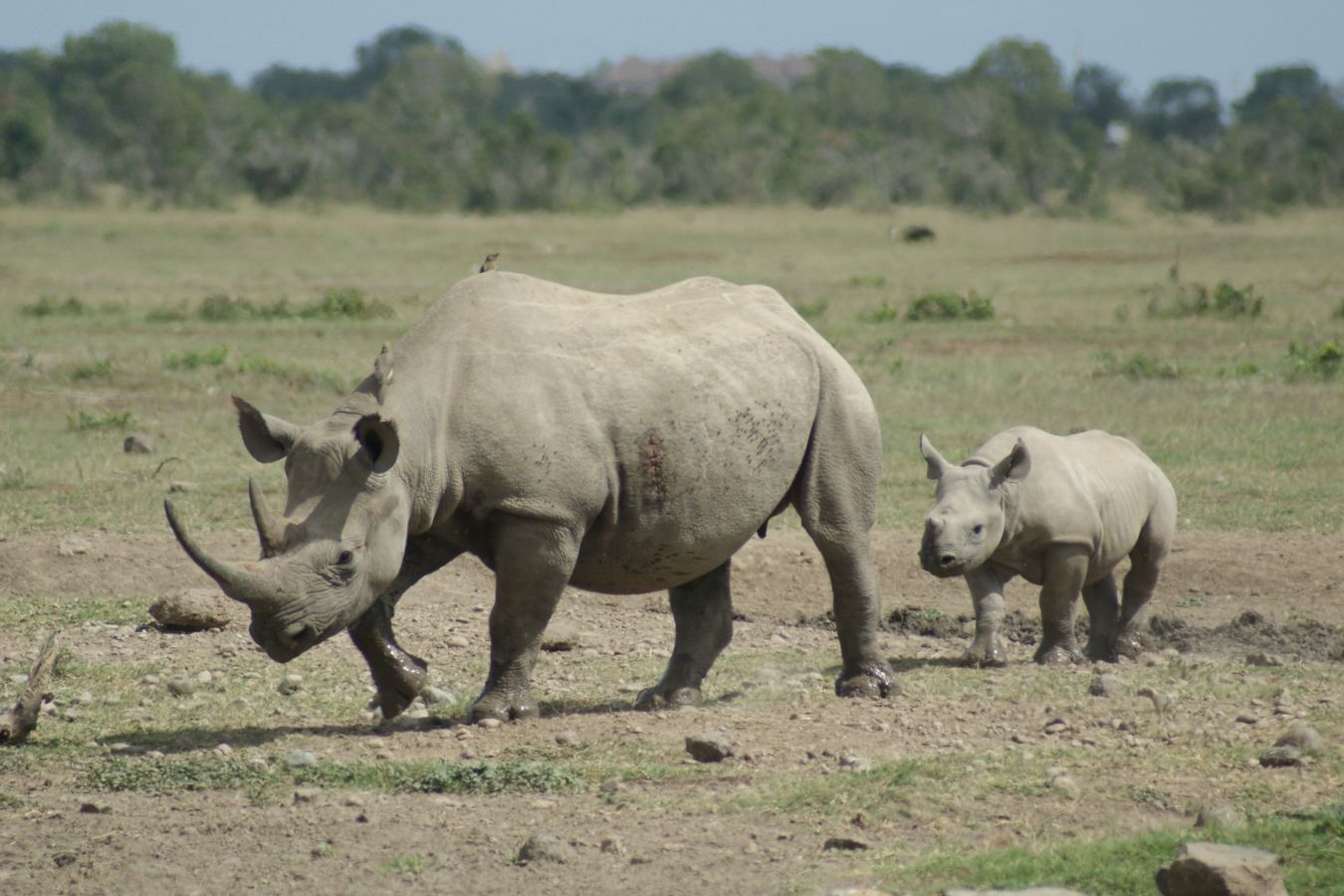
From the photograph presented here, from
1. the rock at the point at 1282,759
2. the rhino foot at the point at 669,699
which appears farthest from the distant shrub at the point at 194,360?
the rock at the point at 1282,759

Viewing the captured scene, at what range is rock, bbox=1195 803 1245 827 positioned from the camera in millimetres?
5695

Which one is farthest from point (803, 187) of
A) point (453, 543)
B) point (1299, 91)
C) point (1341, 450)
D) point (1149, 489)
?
point (1299, 91)

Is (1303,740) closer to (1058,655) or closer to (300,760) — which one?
(1058,655)

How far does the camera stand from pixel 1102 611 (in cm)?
988

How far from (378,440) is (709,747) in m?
1.54

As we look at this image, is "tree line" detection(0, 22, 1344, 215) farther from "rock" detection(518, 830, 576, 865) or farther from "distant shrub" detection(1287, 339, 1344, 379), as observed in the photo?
"rock" detection(518, 830, 576, 865)

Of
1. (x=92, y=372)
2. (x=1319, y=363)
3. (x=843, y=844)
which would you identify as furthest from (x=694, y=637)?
(x=1319, y=363)

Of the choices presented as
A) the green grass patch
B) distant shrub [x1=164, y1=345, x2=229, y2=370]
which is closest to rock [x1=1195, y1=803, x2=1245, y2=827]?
the green grass patch

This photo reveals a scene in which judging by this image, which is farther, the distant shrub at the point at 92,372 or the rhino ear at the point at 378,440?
the distant shrub at the point at 92,372

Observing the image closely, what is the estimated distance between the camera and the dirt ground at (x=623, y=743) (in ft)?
17.9

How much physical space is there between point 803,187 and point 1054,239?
1225 cm

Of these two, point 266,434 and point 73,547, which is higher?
point 266,434

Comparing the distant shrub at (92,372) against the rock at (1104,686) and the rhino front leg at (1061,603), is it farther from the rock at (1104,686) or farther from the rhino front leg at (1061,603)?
the rock at (1104,686)

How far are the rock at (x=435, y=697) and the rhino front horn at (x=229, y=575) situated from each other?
1493 mm
